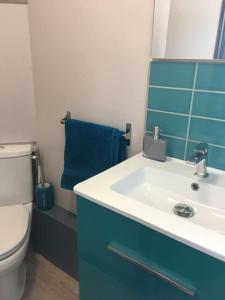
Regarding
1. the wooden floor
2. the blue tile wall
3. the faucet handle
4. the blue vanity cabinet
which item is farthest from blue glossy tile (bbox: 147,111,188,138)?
the wooden floor

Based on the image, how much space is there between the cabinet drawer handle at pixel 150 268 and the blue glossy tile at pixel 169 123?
20.7 inches

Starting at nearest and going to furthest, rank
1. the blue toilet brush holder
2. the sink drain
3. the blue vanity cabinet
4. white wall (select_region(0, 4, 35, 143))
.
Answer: the blue vanity cabinet
the sink drain
white wall (select_region(0, 4, 35, 143))
the blue toilet brush holder

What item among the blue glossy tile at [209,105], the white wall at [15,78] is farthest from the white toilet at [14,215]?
the blue glossy tile at [209,105]

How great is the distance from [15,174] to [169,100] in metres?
1.03

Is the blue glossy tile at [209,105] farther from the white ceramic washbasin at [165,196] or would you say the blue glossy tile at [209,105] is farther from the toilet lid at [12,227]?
the toilet lid at [12,227]

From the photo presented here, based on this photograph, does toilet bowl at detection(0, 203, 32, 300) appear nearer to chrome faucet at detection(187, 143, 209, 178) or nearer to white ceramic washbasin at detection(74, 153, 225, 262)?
white ceramic washbasin at detection(74, 153, 225, 262)

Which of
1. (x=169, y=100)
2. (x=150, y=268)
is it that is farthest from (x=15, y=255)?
(x=169, y=100)

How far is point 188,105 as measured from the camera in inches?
41.4

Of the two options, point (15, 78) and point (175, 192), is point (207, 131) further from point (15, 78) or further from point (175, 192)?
point (15, 78)

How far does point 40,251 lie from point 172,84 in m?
1.43

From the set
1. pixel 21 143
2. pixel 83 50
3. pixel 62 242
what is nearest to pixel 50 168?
pixel 21 143

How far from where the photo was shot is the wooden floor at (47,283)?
1.53 meters

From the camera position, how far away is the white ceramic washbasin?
71cm

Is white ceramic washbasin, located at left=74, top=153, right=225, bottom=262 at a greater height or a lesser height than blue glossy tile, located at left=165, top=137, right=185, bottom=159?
lesser
